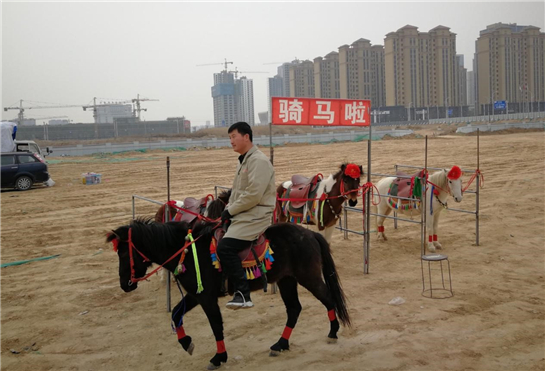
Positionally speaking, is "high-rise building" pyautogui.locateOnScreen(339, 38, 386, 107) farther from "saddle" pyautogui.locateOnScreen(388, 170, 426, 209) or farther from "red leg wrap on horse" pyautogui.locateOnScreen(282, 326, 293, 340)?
"red leg wrap on horse" pyautogui.locateOnScreen(282, 326, 293, 340)

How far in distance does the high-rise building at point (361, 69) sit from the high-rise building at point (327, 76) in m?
3.75

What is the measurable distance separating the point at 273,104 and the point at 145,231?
106 inches

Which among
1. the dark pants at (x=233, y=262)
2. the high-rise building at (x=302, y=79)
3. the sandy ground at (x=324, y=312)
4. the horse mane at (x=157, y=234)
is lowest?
the sandy ground at (x=324, y=312)

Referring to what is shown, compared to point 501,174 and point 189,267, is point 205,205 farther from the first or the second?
point 501,174

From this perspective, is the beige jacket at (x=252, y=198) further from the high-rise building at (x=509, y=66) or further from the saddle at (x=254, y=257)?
the high-rise building at (x=509, y=66)

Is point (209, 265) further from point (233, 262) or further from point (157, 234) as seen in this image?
point (157, 234)

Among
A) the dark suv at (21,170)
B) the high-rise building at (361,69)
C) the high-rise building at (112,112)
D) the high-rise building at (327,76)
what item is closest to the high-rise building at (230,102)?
the high-rise building at (327,76)

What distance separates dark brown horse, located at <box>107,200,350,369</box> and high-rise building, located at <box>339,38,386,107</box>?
90.5 metres

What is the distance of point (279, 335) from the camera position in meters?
5.38

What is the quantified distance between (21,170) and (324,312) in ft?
55.3

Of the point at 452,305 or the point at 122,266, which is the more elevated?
the point at 122,266

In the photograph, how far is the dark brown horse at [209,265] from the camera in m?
4.55

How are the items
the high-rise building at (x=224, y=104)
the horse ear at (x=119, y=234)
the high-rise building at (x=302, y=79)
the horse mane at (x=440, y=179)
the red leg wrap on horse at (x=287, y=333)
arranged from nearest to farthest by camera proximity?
1. the horse ear at (x=119, y=234)
2. the red leg wrap on horse at (x=287, y=333)
3. the horse mane at (x=440, y=179)
4. the high-rise building at (x=224, y=104)
5. the high-rise building at (x=302, y=79)

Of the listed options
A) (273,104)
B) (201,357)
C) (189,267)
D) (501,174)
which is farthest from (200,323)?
(501,174)
